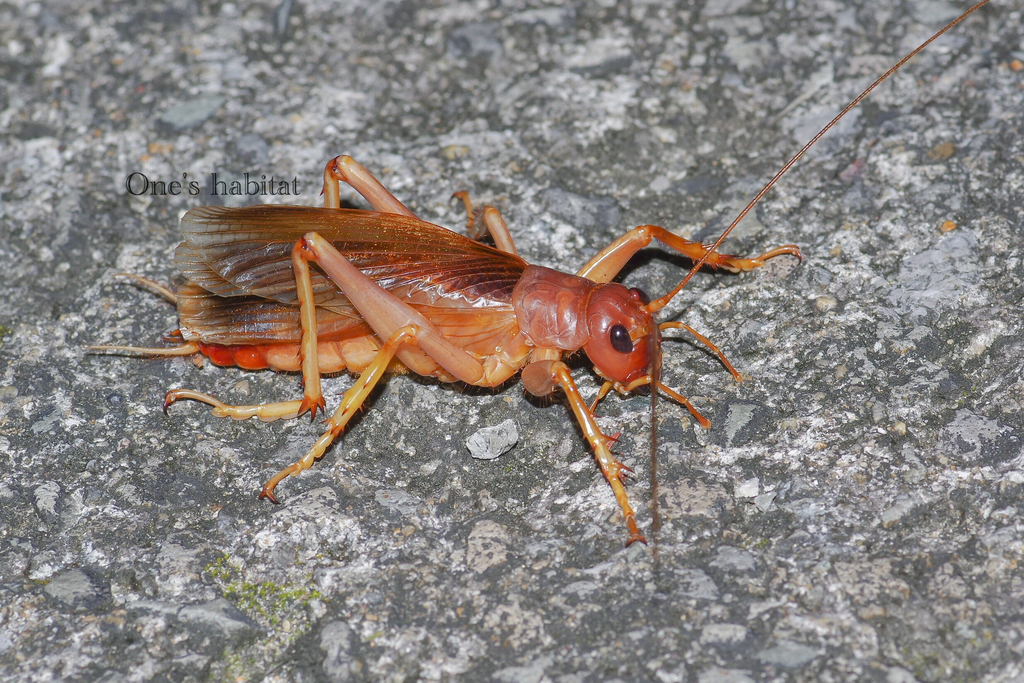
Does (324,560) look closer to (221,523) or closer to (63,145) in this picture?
(221,523)

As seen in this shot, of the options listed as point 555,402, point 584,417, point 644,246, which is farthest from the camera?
point 644,246

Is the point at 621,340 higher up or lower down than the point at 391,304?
lower down

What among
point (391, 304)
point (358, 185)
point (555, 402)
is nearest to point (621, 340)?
point (555, 402)

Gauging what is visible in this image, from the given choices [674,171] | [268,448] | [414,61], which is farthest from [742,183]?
[268,448]

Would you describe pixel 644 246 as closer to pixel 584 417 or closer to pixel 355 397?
pixel 584 417

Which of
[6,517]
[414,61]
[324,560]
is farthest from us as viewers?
[414,61]

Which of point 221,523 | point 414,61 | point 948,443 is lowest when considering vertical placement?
point 948,443

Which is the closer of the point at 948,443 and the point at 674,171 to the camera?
the point at 948,443
